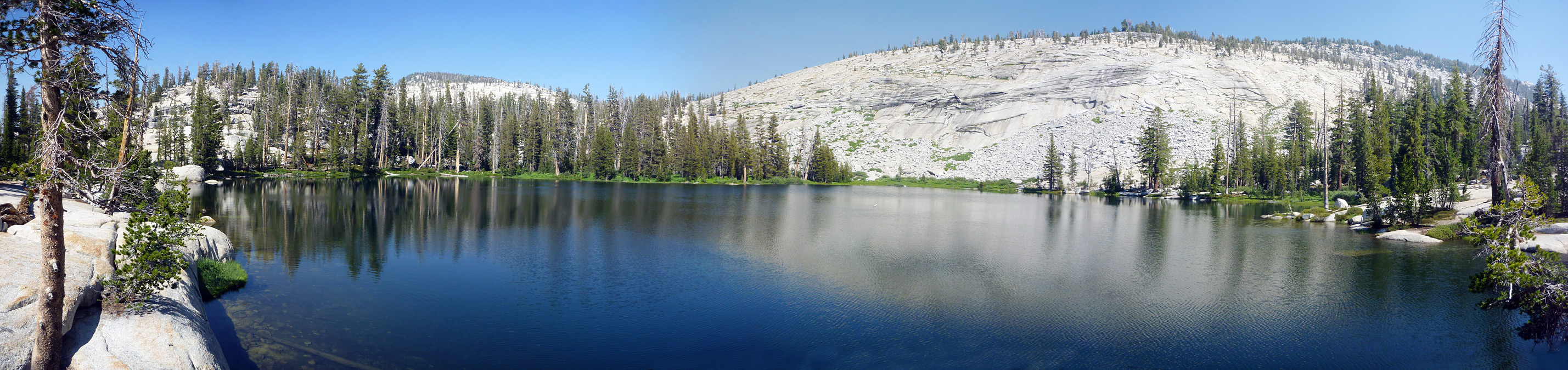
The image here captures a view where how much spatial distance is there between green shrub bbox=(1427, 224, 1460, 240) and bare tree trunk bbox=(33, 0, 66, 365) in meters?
45.4

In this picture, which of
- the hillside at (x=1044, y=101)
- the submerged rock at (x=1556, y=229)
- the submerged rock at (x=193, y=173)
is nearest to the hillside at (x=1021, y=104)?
the hillside at (x=1044, y=101)

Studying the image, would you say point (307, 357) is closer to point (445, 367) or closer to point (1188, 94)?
point (445, 367)

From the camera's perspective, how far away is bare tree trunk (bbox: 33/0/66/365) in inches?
295

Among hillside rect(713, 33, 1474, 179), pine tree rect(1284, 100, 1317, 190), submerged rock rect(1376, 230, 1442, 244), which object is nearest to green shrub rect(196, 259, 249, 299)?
submerged rock rect(1376, 230, 1442, 244)

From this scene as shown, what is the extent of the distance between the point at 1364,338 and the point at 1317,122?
114 m

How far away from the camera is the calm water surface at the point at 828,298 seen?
1281 cm

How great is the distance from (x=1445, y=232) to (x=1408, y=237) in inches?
72.2

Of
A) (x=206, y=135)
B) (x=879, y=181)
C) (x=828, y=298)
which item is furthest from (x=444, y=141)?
(x=828, y=298)

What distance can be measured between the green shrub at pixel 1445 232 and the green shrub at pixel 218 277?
154ft

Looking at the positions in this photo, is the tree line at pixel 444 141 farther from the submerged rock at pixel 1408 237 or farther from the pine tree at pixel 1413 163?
the submerged rock at pixel 1408 237

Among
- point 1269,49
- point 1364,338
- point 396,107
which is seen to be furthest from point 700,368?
point 1269,49

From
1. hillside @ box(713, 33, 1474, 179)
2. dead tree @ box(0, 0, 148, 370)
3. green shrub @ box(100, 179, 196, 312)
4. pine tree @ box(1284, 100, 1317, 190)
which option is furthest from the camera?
hillside @ box(713, 33, 1474, 179)

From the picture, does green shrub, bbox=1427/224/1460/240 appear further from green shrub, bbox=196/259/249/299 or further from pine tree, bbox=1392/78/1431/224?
green shrub, bbox=196/259/249/299

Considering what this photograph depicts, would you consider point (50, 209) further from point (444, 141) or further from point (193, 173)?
point (444, 141)
